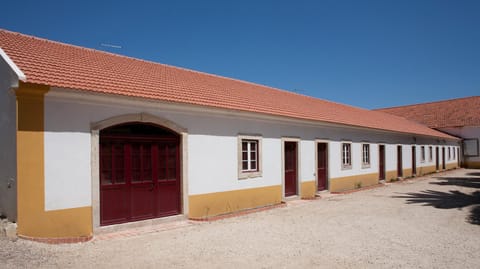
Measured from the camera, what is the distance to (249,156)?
10.9 metres

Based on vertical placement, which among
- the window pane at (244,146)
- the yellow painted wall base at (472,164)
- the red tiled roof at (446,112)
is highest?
the red tiled roof at (446,112)

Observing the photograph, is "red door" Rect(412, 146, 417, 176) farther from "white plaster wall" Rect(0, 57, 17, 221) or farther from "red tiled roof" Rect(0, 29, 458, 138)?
"white plaster wall" Rect(0, 57, 17, 221)

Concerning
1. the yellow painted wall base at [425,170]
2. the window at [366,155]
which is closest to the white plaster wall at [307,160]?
the window at [366,155]

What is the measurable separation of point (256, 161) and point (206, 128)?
8.02 feet

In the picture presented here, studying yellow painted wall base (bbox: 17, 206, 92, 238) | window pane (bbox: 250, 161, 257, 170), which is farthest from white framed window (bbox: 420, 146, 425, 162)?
yellow painted wall base (bbox: 17, 206, 92, 238)

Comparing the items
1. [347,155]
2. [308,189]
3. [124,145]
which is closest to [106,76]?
[124,145]

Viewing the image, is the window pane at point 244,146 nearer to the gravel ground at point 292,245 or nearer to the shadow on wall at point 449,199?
the gravel ground at point 292,245

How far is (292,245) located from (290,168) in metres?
6.25

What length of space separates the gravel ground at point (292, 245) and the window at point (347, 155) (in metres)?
5.88

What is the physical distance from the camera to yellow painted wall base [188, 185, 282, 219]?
9.09 meters

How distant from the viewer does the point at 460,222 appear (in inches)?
342

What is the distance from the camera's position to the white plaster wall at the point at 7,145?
6.43m

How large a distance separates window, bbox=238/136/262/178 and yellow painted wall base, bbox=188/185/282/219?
551mm

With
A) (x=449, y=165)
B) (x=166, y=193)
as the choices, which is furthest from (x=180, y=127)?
(x=449, y=165)
